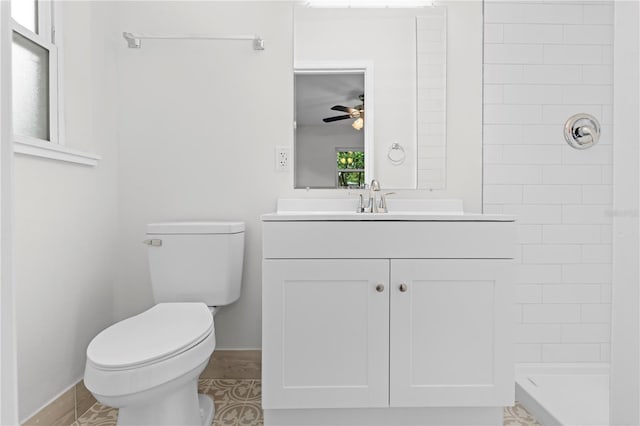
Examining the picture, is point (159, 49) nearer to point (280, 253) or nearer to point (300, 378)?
point (280, 253)

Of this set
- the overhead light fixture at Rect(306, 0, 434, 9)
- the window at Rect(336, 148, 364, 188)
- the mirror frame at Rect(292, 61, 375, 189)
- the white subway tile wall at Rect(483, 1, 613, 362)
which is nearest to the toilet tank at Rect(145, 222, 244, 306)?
the window at Rect(336, 148, 364, 188)

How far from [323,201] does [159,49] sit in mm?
1075

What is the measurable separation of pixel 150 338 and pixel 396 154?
1.32 meters

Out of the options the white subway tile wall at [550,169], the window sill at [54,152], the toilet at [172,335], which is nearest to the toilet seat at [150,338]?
the toilet at [172,335]

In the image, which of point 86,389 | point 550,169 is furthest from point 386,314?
point 86,389

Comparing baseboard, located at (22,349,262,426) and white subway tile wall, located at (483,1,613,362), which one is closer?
baseboard, located at (22,349,262,426)

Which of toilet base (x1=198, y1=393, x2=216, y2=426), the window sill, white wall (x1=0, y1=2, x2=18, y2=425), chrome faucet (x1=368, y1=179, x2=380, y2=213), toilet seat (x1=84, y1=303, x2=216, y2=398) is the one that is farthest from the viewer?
chrome faucet (x1=368, y1=179, x2=380, y2=213)

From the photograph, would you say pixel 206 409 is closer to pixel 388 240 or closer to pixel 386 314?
pixel 386 314

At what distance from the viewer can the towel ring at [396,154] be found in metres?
1.95

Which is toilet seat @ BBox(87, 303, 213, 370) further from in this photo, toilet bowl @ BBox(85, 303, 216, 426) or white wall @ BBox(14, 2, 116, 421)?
white wall @ BBox(14, 2, 116, 421)

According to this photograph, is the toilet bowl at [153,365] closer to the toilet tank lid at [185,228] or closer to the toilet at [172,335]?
the toilet at [172,335]

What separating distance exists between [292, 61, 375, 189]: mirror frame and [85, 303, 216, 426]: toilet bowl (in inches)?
40.0

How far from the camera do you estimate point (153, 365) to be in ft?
3.76

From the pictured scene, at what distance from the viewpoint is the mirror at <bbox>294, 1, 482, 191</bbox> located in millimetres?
1934
